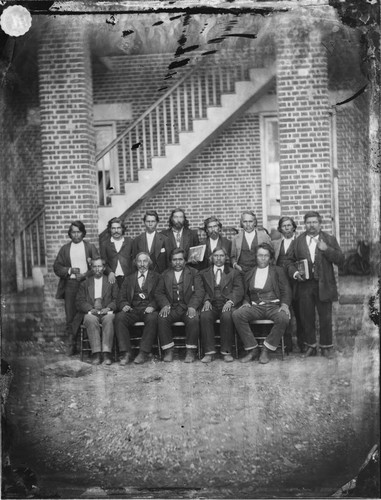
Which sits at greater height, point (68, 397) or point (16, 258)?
point (16, 258)

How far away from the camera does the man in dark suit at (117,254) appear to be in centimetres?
596

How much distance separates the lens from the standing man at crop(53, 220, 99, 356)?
5750 mm

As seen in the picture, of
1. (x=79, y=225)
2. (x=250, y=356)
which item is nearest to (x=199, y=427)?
(x=250, y=356)

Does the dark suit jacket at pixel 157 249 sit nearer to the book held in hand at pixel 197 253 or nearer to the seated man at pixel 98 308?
the book held in hand at pixel 197 253

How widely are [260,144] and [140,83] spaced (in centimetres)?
178

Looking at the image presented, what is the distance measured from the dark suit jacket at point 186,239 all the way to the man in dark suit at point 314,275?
1.01 metres

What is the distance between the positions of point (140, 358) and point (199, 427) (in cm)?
92

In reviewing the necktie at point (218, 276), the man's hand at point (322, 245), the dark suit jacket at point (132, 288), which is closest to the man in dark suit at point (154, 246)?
the dark suit jacket at point (132, 288)

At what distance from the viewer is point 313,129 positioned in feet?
18.5

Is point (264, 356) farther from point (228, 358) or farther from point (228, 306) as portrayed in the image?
point (228, 306)

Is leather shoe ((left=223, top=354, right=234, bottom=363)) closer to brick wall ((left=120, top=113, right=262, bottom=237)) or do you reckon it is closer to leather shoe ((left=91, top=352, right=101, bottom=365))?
leather shoe ((left=91, top=352, right=101, bottom=365))

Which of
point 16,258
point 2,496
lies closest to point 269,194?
point 16,258

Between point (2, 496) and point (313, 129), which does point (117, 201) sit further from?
point (2, 496)

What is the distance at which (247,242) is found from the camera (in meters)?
6.04
